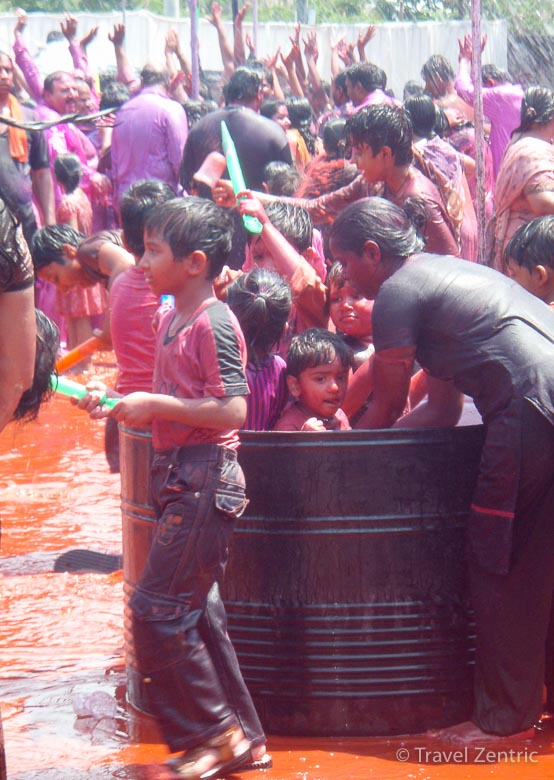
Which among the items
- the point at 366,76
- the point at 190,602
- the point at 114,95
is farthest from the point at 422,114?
the point at 190,602

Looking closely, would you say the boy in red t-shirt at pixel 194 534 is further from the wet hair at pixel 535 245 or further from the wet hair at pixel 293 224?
the wet hair at pixel 293 224

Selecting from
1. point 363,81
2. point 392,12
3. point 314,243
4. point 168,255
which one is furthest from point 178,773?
point 392,12

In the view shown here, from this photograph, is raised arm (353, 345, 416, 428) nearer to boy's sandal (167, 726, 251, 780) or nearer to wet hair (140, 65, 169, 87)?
boy's sandal (167, 726, 251, 780)

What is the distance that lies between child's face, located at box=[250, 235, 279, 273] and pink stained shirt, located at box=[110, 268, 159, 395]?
465 millimetres

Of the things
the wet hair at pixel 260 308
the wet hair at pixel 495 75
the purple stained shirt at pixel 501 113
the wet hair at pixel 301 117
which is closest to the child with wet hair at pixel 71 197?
the wet hair at pixel 301 117

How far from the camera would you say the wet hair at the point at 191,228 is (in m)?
3.42

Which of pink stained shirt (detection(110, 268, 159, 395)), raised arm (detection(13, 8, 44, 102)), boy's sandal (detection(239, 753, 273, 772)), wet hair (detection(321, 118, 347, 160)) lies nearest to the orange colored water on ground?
boy's sandal (detection(239, 753, 273, 772))

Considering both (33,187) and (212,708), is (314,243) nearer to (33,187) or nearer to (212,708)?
(212,708)

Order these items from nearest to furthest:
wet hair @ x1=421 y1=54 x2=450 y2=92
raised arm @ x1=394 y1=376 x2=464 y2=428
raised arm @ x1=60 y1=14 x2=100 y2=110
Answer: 1. raised arm @ x1=394 y1=376 x2=464 y2=428
2. wet hair @ x1=421 y1=54 x2=450 y2=92
3. raised arm @ x1=60 y1=14 x2=100 y2=110

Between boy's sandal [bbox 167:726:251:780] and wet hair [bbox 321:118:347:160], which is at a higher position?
wet hair [bbox 321:118:347:160]

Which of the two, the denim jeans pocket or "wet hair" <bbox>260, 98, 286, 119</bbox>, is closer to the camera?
the denim jeans pocket

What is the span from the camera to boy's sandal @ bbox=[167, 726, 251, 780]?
328 centimetres

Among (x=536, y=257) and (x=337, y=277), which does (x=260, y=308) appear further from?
(x=536, y=257)

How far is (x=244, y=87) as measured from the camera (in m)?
8.90
